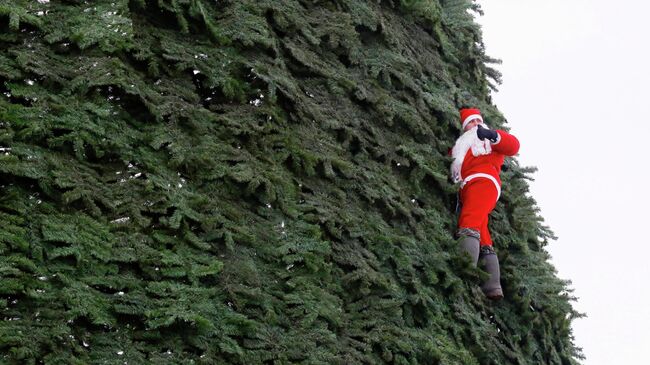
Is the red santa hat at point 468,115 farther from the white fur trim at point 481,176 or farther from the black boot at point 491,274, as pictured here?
the black boot at point 491,274

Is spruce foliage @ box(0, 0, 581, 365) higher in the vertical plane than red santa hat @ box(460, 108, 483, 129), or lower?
lower

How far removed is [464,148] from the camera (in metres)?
5.56

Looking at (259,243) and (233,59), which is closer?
(259,243)

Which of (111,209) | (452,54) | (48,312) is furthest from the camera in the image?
(452,54)

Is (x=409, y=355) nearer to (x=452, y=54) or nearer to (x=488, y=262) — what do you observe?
(x=488, y=262)

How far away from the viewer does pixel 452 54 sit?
606 cm

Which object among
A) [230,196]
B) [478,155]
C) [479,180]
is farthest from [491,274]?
[230,196]

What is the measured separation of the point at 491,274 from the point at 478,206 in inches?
18.1

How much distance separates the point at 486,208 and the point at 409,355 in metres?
1.65

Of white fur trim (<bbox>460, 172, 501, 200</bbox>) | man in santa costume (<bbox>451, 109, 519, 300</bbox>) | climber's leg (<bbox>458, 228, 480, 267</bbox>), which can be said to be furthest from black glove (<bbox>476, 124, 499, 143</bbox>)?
climber's leg (<bbox>458, 228, 480, 267</bbox>)

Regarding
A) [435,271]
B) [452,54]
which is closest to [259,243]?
[435,271]

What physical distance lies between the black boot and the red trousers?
0.08 m

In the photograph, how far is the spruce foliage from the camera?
3.10 meters

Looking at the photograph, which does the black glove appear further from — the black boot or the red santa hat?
the black boot
